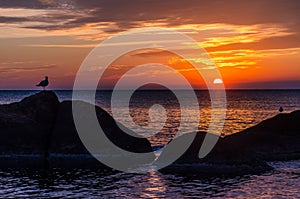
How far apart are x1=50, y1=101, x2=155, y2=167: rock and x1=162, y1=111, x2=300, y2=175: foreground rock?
5.47 meters

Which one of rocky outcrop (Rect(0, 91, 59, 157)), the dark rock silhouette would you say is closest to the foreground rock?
the dark rock silhouette

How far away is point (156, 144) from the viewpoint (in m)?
57.7

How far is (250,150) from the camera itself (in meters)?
46.3

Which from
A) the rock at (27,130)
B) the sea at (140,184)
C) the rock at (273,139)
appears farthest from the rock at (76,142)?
the rock at (273,139)

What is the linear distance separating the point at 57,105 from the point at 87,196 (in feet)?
71.6

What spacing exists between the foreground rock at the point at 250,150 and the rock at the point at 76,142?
5474 mm

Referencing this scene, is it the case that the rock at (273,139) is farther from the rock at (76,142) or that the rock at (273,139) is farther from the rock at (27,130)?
the rock at (27,130)

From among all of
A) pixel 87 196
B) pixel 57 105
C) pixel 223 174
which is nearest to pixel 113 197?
pixel 87 196

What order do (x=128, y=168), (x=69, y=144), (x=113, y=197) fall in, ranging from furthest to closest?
1. (x=69, y=144)
2. (x=128, y=168)
3. (x=113, y=197)

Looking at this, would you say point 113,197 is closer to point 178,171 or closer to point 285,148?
point 178,171

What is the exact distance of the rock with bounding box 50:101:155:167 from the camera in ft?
143

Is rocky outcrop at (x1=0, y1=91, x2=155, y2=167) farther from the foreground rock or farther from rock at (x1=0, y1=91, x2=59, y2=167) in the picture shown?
the foreground rock

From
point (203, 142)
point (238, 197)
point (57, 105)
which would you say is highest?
point (57, 105)

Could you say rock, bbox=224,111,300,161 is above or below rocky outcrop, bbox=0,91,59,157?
below
